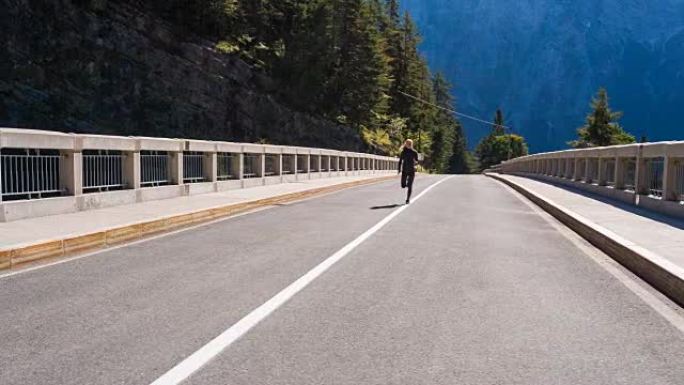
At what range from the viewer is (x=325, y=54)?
216 feet

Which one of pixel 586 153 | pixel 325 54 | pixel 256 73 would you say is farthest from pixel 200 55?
pixel 586 153

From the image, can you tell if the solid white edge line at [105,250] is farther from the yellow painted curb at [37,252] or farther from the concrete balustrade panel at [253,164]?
the concrete balustrade panel at [253,164]

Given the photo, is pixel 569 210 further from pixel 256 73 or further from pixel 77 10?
pixel 256 73

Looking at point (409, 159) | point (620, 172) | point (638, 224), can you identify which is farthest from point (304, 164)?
point (638, 224)

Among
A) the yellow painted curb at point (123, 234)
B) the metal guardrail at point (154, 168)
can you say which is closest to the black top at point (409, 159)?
the metal guardrail at point (154, 168)

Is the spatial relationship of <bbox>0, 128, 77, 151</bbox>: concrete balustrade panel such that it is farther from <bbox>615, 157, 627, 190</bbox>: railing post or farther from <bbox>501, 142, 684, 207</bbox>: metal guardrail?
<bbox>615, 157, 627, 190</bbox>: railing post

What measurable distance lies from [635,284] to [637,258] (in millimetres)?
837

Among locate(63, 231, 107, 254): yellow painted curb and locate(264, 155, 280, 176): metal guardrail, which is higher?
locate(264, 155, 280, 176): metal guardrail

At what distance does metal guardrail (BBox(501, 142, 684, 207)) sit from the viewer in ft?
42.0

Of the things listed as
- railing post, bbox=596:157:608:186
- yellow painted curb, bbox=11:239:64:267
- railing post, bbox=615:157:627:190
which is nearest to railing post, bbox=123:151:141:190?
yellow painted curb, bbox=11:239:64:267

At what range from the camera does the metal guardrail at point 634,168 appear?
504 inches

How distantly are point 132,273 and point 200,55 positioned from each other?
50.5m

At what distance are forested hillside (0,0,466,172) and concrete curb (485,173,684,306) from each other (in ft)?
124

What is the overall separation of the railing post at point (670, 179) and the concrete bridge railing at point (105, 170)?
11724 mm
